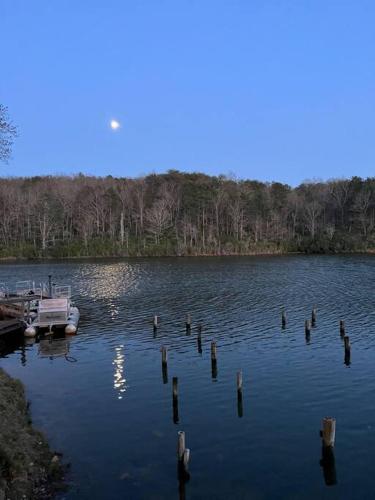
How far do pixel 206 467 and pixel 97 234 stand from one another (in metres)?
143

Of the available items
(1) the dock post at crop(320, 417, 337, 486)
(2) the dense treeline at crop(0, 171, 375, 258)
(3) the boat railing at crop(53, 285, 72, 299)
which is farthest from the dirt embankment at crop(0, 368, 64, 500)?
(2) the dense treeline at crop(0, 171, 375, 258)

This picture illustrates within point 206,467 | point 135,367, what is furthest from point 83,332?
point 206,467

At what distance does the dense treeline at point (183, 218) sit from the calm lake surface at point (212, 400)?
289ft

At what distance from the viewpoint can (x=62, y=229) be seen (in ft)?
528

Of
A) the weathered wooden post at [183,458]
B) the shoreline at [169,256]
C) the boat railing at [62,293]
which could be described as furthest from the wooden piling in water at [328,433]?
the shoreline at [169,256]

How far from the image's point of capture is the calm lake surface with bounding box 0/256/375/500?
17578 millimetres

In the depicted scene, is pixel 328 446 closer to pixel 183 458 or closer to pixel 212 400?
pixel 183 458

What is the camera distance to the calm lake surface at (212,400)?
17578mm

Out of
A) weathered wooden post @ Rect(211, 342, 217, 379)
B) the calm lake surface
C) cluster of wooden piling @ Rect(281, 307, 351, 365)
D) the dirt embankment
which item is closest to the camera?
the dirt embankment

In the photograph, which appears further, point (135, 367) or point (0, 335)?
point (0, 335)

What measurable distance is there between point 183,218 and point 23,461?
142m

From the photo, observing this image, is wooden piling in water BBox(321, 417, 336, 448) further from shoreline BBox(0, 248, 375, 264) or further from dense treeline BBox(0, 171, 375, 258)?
dense treeline BBox(0, 171, 375, 258)

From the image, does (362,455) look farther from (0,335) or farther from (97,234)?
(97,234)

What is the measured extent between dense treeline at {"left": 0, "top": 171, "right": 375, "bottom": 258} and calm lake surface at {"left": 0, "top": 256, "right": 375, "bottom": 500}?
3463 inches
